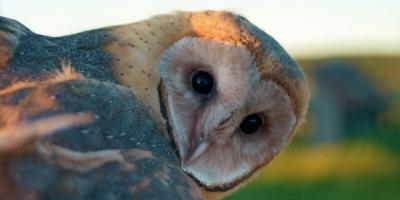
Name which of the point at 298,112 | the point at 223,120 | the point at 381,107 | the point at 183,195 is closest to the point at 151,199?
the point at 183,195

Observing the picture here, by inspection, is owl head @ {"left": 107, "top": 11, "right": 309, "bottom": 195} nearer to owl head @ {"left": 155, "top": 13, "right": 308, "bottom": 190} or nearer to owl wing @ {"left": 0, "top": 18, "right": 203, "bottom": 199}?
owl head @ {"left": 155, "top": 13, "right": 308, "bottom": 190}

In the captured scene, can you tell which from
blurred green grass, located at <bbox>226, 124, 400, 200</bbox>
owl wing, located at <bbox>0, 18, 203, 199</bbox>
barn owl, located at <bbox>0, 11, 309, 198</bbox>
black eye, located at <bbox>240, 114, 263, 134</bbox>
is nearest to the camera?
owl wing, located at <bbox>0, 18, 203, 199</bbox>

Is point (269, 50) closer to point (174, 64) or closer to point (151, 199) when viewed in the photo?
point (174, 64)

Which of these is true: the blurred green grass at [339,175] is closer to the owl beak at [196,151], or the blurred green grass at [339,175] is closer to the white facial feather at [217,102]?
the white facial feather at [217,102]

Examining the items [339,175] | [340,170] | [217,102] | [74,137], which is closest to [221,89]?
[217,102]

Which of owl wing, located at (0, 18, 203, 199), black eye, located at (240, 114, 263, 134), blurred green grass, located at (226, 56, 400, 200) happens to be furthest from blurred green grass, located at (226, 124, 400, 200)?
owl wing, located at (0, 18, 203, 199)

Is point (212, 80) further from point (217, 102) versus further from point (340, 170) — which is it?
point (340, 170)

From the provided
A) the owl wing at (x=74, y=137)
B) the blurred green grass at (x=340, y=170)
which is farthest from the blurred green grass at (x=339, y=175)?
the owl wing at (x=74, y=137)

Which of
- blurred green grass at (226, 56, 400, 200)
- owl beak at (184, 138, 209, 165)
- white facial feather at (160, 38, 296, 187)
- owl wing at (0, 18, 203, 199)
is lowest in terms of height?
blurred green grass at (226, 56, 400, 200)
